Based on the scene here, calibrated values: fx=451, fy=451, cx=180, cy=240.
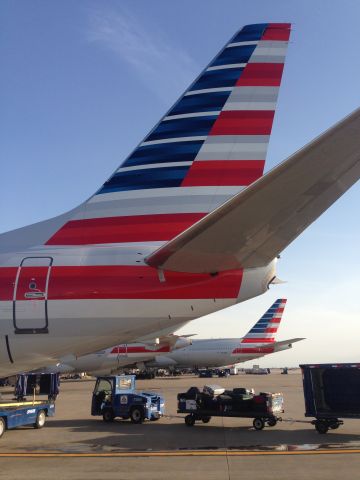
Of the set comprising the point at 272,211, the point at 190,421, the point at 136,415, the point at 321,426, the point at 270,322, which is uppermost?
the point at 270,322

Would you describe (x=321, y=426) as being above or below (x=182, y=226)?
below

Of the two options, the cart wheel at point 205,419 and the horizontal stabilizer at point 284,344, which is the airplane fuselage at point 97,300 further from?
the horizontal stabilizer at point 284,344

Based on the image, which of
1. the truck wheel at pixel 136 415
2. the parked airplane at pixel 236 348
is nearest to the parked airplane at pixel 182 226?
the truck wheel at pixel 136 415

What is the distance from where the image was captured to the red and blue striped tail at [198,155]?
7.54 m

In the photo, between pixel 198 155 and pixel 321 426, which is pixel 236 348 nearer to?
pixel 321 426

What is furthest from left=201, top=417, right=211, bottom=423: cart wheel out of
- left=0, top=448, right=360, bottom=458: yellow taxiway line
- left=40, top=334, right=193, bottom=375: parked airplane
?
left=40, top=334, right=193, bottom=375: parked airplane

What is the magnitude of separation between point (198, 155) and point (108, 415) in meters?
13.6

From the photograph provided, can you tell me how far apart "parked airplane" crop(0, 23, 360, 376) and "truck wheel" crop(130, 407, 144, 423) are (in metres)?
11.3

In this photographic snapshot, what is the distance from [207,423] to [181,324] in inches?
446

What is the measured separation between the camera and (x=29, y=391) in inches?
903

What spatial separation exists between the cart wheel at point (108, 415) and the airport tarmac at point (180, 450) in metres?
0.38

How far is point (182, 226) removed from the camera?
749cm

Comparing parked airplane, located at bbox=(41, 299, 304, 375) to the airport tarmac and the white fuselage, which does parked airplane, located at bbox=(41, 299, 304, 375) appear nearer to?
the white fuselage

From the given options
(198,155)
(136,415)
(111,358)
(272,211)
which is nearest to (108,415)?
(136,415)
